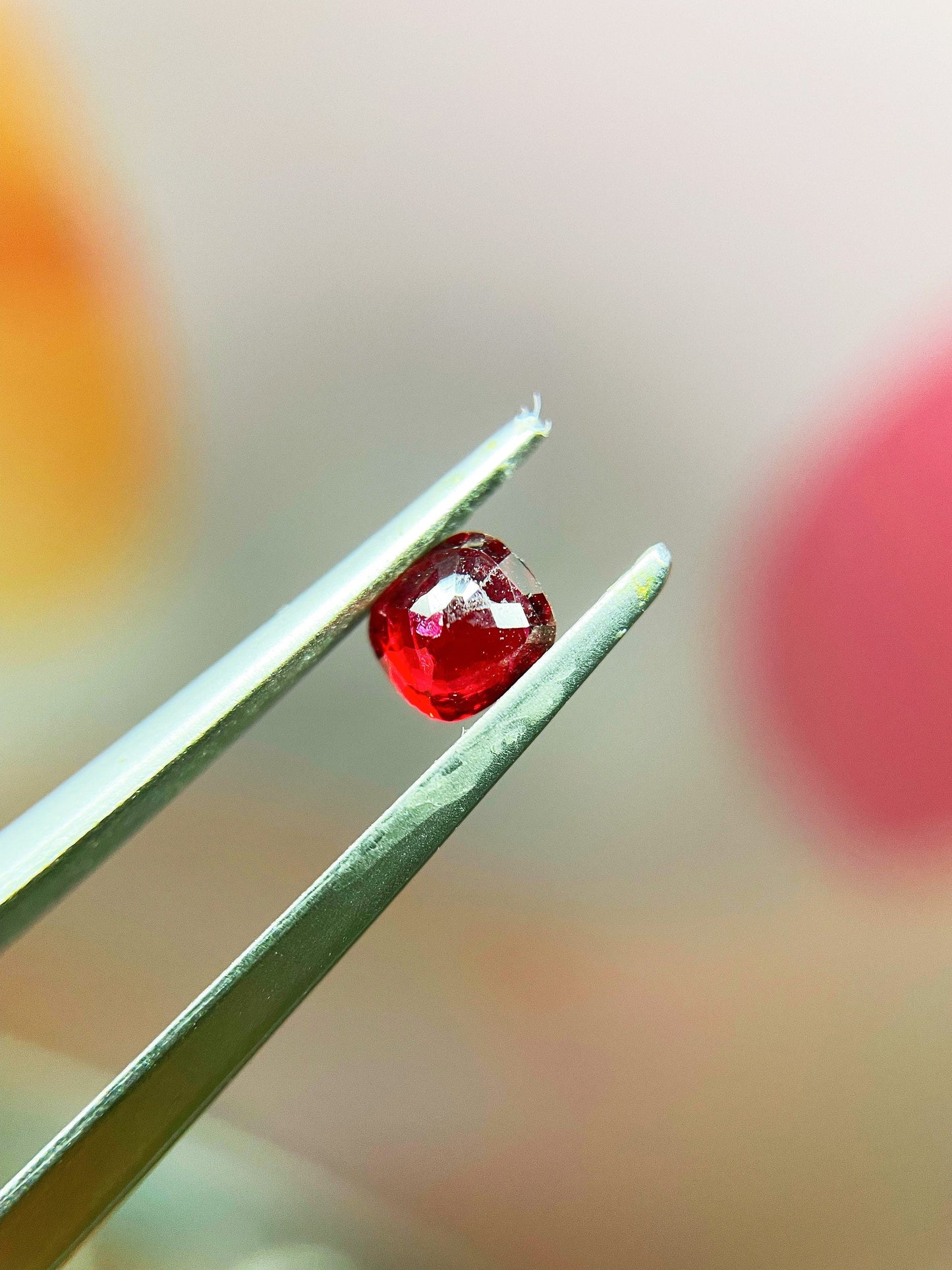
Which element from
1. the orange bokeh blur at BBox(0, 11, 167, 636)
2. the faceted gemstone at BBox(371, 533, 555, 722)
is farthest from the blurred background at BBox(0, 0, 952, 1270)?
the faceted gemstone at BBox(371, 533, 555, 722)

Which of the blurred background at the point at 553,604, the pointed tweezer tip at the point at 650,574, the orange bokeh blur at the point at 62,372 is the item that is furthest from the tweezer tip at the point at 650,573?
the orange bokeh blur at the point at 62,372

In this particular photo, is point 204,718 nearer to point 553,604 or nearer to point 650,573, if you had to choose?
point 650,573

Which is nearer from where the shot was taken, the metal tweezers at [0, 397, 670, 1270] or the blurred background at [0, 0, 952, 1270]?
the metal tweezers at [0, 397, 670, 1270]

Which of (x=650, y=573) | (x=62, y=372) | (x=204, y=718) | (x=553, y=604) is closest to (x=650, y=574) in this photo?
(x=650, y=573)

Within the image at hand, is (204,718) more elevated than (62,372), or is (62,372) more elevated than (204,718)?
(62,372)

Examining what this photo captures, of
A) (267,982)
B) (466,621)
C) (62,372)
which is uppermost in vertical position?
(62,372)

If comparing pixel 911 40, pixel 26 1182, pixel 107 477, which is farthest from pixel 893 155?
pixel 26 1182

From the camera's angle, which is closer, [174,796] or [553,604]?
[174,796]

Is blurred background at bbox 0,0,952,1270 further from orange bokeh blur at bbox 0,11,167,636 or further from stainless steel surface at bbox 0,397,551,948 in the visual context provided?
stainless steel surface at bbox 0,397,551,948

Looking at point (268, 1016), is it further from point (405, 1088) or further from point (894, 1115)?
point (894, 1115)
